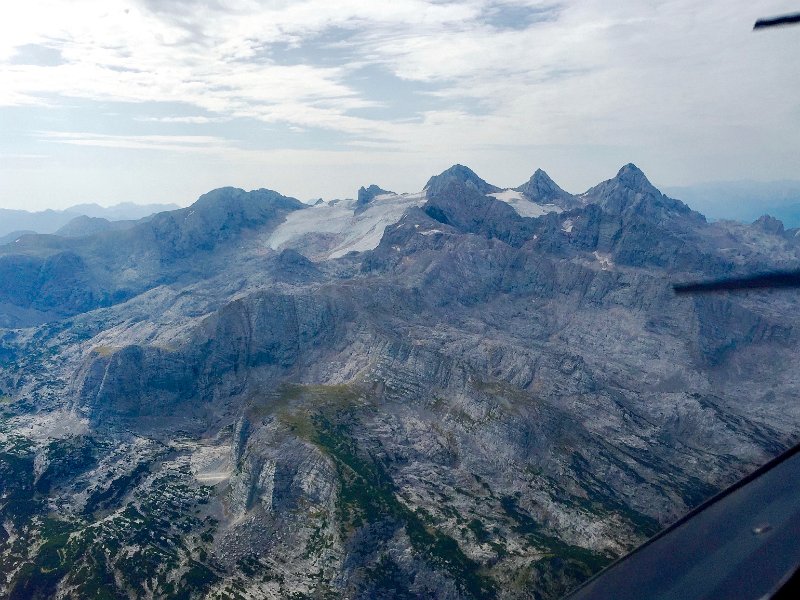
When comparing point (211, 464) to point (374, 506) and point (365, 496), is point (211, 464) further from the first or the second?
point (374, 506)

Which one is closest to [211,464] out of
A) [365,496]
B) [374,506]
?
[365,496]

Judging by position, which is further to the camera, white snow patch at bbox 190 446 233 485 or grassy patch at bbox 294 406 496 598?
white snow patch at bbox 190 446 233 485

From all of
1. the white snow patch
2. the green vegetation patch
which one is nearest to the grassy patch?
the green vegetation patch

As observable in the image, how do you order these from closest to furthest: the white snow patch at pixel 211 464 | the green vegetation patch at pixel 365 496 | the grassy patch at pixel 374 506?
the grassy patch at pixel 374 506, the green vegetation patch at pixel 365 496, the white snow patch at pixel 211 464

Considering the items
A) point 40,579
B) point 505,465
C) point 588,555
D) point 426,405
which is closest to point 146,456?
point 40,579

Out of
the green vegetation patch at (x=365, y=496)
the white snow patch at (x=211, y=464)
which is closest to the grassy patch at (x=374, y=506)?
the green vegetation patch at (x=365, y=496)

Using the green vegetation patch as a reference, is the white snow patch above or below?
below

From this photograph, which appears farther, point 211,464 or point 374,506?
point 211,464

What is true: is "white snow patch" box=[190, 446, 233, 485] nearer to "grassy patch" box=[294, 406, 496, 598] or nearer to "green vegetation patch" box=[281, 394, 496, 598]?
"green vegetation patch" box=[281, 394, 496, 598]

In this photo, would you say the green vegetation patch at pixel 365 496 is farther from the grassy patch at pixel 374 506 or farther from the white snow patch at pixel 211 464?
the white snow patch at pixel 211 464

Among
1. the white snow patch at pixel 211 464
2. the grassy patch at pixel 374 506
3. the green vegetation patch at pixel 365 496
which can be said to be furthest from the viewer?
the white snow patch at pixel 211 464

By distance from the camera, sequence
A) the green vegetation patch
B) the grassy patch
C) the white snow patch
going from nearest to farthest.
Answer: the grassy patch
the green vegetation patch
the white snow patch

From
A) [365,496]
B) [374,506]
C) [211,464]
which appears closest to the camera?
[374,506]
